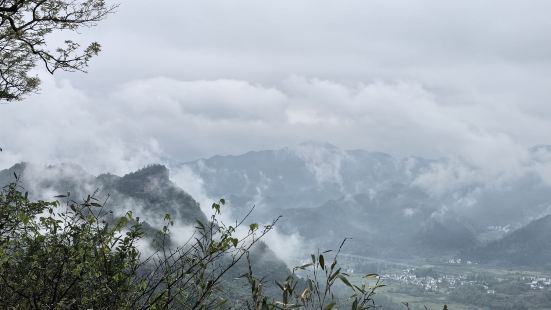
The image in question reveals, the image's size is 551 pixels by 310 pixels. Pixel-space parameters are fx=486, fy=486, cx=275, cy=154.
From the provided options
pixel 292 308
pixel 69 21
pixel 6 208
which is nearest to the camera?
pixel 292 308

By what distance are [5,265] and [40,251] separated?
25.4 inches

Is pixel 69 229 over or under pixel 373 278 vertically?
over

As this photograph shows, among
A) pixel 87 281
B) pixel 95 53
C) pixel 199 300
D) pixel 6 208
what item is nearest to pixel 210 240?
pixel 199 300

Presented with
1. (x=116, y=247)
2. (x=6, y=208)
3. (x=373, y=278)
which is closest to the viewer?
(x=373, y=278)

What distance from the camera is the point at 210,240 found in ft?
28.9

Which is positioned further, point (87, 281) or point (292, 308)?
point (87, 281)

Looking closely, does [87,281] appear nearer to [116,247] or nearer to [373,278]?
[116,247]

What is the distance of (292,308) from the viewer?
6.77 meters

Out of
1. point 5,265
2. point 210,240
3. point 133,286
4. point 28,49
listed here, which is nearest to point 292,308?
point 210,240

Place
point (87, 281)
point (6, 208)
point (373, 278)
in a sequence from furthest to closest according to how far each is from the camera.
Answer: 1. point (6, 208)
2. point (87, 281)
3. point (373, 278)

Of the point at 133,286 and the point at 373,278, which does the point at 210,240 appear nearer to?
the point at 133,286

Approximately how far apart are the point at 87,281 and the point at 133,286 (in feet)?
2.65

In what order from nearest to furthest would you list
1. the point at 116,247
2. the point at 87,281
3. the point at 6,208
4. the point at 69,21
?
the point at 87,281 < the point at 116,247 < the point at 6,208 < the point at 69,21

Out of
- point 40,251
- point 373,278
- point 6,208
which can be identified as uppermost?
point 6,208
